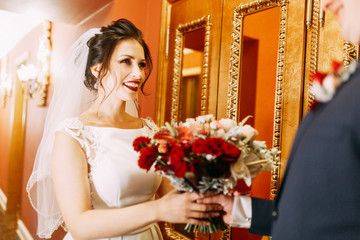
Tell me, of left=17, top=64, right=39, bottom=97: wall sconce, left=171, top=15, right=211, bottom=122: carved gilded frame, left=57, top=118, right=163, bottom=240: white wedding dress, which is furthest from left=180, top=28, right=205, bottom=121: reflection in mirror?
left=17, top=64, right=39, bottom=97: wall sconce

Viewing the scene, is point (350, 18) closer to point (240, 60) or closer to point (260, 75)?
point (260, 75)

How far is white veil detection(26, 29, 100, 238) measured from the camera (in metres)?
1.93

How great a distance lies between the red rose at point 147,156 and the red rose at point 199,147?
0.18 metres

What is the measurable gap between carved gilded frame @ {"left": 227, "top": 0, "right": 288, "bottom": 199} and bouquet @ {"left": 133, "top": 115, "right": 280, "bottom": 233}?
0.55 m

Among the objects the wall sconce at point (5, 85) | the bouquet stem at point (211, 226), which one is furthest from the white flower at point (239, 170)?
the wall sconce at point (5, 85)

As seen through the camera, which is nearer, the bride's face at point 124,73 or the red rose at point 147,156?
the red rose at point 147,156

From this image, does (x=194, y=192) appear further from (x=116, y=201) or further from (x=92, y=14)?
(x=92, y=14)

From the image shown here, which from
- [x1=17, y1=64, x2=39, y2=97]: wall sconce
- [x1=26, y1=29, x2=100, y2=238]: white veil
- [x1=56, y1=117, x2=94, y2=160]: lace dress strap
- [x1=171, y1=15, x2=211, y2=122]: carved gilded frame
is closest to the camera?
[x1=56, y1=117, x2=94, y2=160]: lace dress strap

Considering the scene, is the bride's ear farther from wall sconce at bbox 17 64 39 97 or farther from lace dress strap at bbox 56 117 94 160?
wall sconce at bbox 17 64 39 97

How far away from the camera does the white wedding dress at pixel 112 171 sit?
5.20 feet

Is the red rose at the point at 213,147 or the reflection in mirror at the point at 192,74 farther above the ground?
the reflection in mirror at the point at 192,74

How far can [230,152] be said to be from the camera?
1.06m

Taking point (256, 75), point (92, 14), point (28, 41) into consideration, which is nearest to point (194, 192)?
point (256, 75)

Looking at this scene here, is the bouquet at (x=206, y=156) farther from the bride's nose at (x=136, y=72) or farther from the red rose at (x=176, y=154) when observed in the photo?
the bride's nose at (x=136, y=72)
